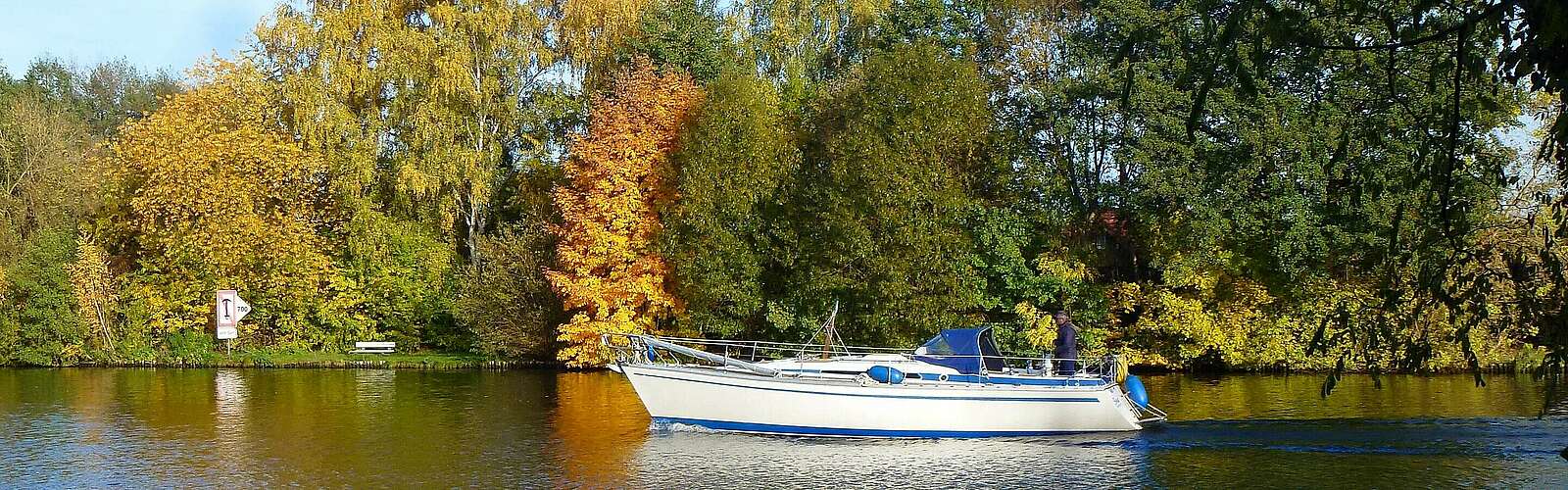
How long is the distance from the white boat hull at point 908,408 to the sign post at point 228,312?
2333 centimetres

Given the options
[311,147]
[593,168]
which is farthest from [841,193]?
[311,147]

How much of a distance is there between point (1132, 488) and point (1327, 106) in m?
17.7

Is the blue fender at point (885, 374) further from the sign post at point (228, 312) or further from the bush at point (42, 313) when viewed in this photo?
the bush at point (42, 313)

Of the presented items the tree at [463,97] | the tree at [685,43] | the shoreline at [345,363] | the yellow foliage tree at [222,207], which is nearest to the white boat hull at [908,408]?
the shoreline at [345,363]

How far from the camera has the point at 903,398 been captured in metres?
19.7

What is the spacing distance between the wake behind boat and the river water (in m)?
0.33

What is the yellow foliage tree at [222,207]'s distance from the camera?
127 feet

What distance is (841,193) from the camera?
32.3 m

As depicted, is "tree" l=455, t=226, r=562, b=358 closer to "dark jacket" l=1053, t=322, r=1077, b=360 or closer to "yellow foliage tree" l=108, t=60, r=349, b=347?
"yellow foliage tree" l=108, t=60, r=349, b=347

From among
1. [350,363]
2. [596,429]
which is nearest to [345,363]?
[350,363]

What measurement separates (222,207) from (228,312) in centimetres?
323

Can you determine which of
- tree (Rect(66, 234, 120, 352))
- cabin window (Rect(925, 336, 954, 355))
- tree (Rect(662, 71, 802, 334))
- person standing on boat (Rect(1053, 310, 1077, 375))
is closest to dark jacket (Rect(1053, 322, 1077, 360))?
person standing on boat (Rect(1053, 310, 1077, 375))

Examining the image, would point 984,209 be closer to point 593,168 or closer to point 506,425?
point 593,168

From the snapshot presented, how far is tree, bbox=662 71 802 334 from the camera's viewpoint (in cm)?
3406
